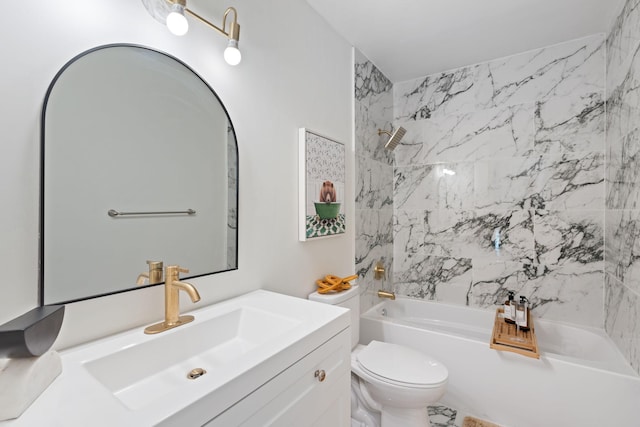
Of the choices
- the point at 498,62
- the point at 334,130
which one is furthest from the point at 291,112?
the point at 498,62

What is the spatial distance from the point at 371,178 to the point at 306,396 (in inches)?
74.4

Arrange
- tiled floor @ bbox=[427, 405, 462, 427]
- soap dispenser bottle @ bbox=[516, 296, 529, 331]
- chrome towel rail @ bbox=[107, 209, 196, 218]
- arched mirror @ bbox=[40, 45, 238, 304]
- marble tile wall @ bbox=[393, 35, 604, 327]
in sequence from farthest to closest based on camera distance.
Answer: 1. marble tile wall @ bbox=[393, 35, 604, 327]
2. soap dispenser bottle @ bbox=[516, 296, 529, 331]
3. tiled floor @ bbox=[427, 405, 462, 427]
4. chrome towel rail @ bbox=[107, 209, 196, 218]
5. arched mirror @ bbox=[40, 45, 238, 304]

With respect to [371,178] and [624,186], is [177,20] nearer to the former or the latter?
[371,178]

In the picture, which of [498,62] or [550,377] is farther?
[498,62]

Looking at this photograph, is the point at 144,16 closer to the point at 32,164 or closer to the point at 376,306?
the point at 32,164

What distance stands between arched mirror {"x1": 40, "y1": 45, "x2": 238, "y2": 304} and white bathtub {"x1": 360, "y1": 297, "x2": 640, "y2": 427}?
5.04 ft

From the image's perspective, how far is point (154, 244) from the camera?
112 cm

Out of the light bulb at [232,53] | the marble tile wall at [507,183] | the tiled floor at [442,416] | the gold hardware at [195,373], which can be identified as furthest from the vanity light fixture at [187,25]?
the tiled floor at [442,416]

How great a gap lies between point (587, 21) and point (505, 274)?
185 centimetres

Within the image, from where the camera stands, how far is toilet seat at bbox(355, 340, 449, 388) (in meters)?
1.56

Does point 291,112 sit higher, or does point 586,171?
point 291,112

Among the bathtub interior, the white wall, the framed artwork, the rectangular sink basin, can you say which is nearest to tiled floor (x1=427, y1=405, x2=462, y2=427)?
the bathtub interior

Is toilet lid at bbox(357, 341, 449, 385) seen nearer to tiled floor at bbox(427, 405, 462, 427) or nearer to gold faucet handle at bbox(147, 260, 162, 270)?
tiled floor at bbox(427, 405, 462, 427)

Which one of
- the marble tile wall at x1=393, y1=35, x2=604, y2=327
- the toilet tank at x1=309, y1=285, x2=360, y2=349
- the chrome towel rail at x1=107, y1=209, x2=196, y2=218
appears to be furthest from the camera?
the marble tile wall at x1=393, y1=35, x2=604, y2=327
